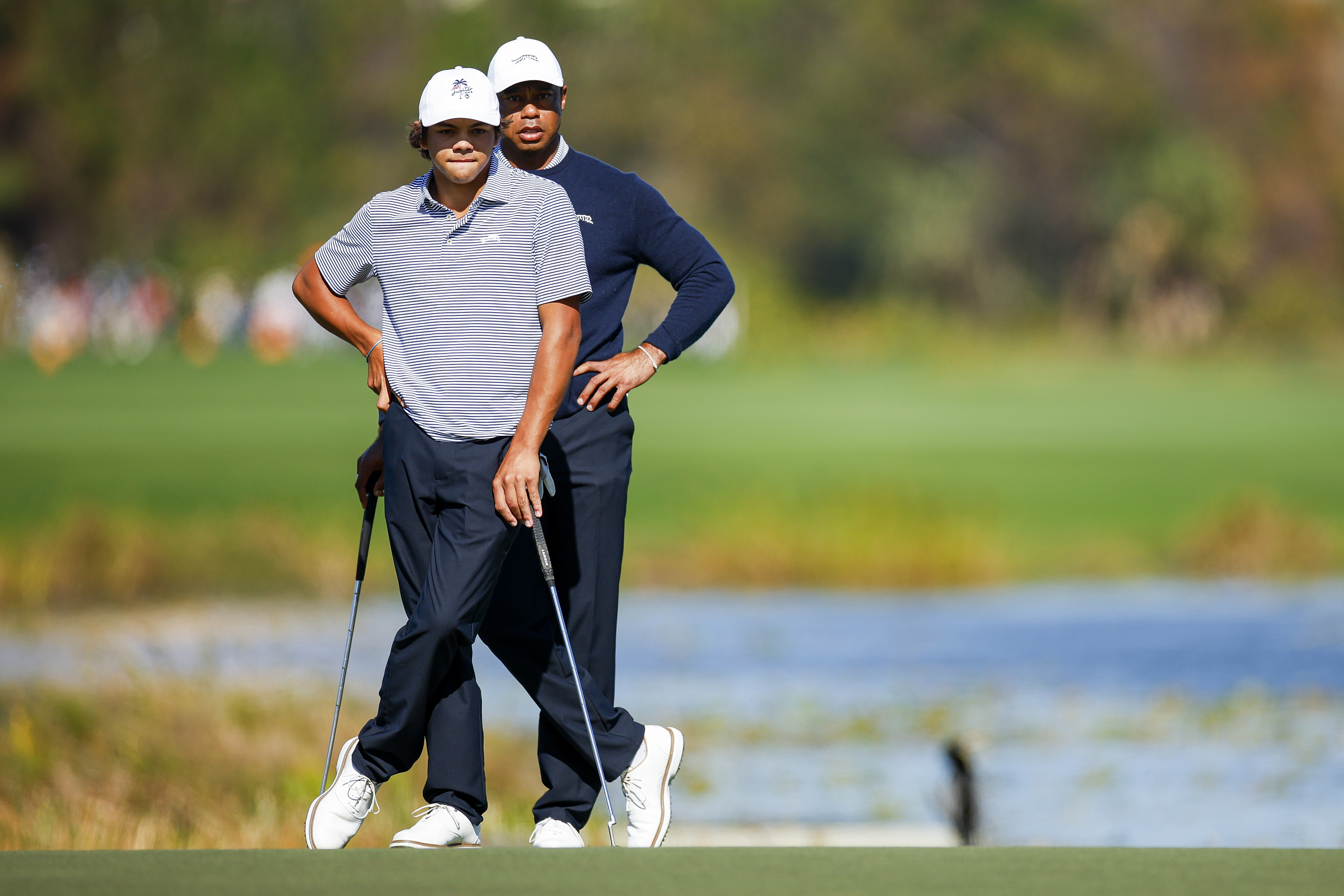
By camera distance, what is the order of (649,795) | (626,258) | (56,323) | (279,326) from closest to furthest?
1. (649,795)
2. (626,258)
3. (56,323)
4. (279,326)

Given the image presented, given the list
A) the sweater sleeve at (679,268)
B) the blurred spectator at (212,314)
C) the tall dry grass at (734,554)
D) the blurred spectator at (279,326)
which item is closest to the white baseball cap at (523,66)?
the sweater sleeve at (679,268)

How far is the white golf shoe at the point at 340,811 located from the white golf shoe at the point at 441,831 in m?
0.10

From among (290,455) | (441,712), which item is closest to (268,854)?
(441,712)

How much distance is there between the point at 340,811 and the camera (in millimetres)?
4301

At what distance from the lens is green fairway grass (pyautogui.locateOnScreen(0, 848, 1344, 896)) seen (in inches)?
145

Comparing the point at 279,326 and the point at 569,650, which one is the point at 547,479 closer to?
the point at 569,650

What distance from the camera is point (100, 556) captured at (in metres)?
18.2

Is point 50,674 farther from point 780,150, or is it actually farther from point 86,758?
point 780,150

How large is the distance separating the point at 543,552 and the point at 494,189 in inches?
28.7

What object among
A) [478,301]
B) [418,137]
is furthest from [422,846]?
[418,137]

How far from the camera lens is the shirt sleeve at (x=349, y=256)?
4320 millimetres

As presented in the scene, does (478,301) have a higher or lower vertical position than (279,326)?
lower

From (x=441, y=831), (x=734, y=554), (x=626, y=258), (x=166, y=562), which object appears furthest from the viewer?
(x=734, y=554)

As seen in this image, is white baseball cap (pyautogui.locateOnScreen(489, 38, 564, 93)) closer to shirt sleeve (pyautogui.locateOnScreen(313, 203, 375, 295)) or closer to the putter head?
shirt sleeve (pyautogui.locateOnScreen(313, 203, 375, 295))
